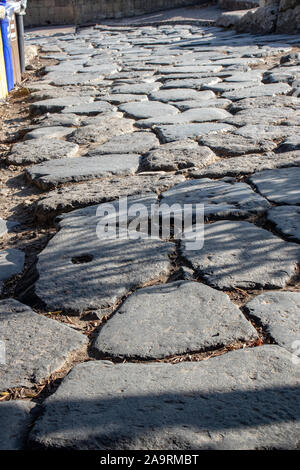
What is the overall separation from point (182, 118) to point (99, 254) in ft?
7.01

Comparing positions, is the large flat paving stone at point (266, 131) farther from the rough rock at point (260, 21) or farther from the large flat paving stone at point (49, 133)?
the rough rock at point (260, 21)

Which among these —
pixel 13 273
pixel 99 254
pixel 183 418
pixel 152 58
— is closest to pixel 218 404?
pixel 183 418

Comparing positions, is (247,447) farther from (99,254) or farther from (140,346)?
(99,254)

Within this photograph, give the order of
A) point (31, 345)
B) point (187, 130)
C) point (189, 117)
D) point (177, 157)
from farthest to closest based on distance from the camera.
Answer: point (189, 117) → point (187, 130) → point (177, 157) → point (31, 345)

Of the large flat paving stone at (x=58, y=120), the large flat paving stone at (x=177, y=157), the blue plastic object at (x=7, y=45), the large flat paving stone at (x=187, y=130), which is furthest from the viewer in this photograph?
the blue plastic object at (x=7, y=45)

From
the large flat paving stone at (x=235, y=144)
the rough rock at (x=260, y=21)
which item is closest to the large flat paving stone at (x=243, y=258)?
the large flat paving stone at (x=235, y=144)

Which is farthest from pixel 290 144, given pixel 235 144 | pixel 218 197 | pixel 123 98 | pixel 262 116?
pixel 123 98

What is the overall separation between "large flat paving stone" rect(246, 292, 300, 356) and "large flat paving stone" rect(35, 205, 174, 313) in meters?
0.38

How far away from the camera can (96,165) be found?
3078 mm

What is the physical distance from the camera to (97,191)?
8.72 feet

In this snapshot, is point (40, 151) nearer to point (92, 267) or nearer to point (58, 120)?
point (58, 120)

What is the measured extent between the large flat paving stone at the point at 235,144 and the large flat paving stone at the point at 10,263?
147 cm

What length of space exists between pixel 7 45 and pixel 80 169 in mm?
3278

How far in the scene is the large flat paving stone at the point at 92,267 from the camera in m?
1.81
